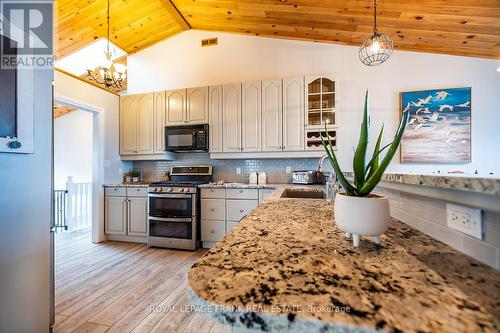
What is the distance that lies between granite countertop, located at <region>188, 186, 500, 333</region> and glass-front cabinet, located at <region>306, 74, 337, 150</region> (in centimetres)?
233

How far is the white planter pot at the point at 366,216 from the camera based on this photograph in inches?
22.6

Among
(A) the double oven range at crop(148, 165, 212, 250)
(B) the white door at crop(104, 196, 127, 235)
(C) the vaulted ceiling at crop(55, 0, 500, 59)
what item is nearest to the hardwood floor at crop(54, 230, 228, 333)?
(A) the double oven range at crop(148, 165, 212, 250)

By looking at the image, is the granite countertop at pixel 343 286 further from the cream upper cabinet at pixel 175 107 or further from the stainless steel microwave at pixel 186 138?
the cream upper cabinet at pixel 175 107

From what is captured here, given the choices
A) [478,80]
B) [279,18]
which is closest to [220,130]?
[279,18]

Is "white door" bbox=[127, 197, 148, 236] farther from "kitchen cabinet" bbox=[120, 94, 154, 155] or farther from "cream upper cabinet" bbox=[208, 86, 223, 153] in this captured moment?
"cream upper cabinet" bbox=[208, 86, 223, 153]

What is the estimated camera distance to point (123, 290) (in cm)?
198

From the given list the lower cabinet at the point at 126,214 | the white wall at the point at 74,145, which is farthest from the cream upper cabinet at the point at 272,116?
the white wall at the point at 74,145

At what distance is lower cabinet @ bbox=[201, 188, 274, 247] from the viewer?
285 cm

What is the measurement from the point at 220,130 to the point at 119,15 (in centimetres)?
214

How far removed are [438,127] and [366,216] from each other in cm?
317

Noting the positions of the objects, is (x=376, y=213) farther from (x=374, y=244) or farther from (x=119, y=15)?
(x=119, y=15)

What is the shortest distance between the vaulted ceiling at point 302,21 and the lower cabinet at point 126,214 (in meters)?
2.31

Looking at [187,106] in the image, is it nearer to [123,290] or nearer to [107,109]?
[107,109]

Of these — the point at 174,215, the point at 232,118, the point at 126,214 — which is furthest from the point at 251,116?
the point at 126,214
